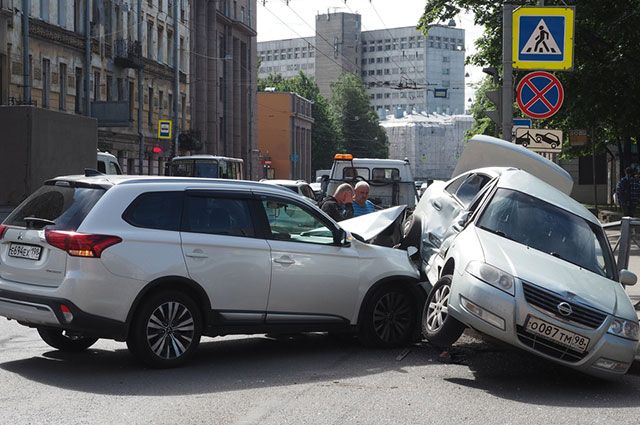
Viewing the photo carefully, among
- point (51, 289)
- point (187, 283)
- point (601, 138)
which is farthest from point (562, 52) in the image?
point (601, 138)

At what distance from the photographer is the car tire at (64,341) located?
9.68m

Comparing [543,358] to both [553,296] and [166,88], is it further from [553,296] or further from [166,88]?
[166,88]

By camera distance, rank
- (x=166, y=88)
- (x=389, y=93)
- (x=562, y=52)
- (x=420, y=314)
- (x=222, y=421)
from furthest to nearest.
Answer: (x=389, y=93)
(x=166, y=88)
(x=562, y=52)
(x=420, y=314)
(x=222, y=421)

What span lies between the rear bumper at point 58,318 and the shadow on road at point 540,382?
2871mm

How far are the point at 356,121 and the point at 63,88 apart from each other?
283 feet

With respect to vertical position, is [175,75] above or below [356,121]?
below

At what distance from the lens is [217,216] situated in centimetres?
928

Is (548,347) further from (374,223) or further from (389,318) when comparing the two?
(374,223)

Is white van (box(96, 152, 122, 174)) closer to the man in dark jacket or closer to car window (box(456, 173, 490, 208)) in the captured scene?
the man in dark jacket

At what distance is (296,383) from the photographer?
845 cm

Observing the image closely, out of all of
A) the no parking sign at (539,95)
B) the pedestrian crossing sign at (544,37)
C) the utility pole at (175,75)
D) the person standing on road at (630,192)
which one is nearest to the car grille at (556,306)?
the no parking sign at (539,95)

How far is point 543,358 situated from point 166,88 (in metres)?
53.3

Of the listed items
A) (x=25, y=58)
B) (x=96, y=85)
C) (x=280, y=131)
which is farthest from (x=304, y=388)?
(x=280, y=131)

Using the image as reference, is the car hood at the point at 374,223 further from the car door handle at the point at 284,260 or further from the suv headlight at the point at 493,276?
the suv headlight at the point at 493,276
